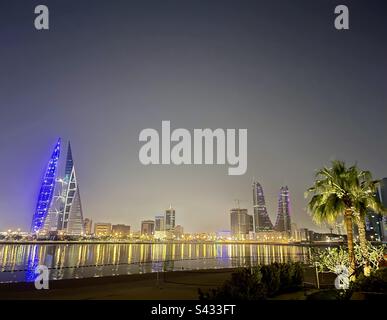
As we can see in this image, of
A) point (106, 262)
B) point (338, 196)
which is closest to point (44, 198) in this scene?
point (106, 262)

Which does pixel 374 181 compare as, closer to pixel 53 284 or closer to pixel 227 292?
pixel 227 292

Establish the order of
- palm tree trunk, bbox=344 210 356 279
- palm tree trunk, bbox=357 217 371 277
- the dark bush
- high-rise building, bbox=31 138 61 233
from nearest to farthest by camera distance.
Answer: the dark bush < palm tree trunk, bbox=344 210 356 279 < palm tree trunk, bbox=357 217 371 277 < high-rise building, bbox=31 138 61 233

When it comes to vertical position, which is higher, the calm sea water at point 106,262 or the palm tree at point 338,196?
the palm tree at point 338,196

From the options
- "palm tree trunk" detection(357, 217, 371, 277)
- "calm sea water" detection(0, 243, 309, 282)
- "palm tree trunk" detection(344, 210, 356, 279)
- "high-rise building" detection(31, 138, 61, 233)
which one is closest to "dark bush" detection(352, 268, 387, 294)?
"palm tree trunk" detection(344, 210, 356, 279)

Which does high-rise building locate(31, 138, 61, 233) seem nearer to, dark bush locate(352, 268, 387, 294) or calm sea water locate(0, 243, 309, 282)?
calm sea water locate(0, 243, 309, 282)

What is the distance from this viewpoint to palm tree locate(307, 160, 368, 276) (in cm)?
1544

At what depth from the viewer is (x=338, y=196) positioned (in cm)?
1538

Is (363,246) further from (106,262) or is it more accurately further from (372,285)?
(106,262)

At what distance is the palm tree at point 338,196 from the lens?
15.4 metres

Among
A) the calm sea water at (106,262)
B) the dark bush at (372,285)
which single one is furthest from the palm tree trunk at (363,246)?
the calm sea water at (106,262)

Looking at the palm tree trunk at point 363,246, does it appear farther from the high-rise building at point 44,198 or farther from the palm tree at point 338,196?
the high-rise building at point 44,198
